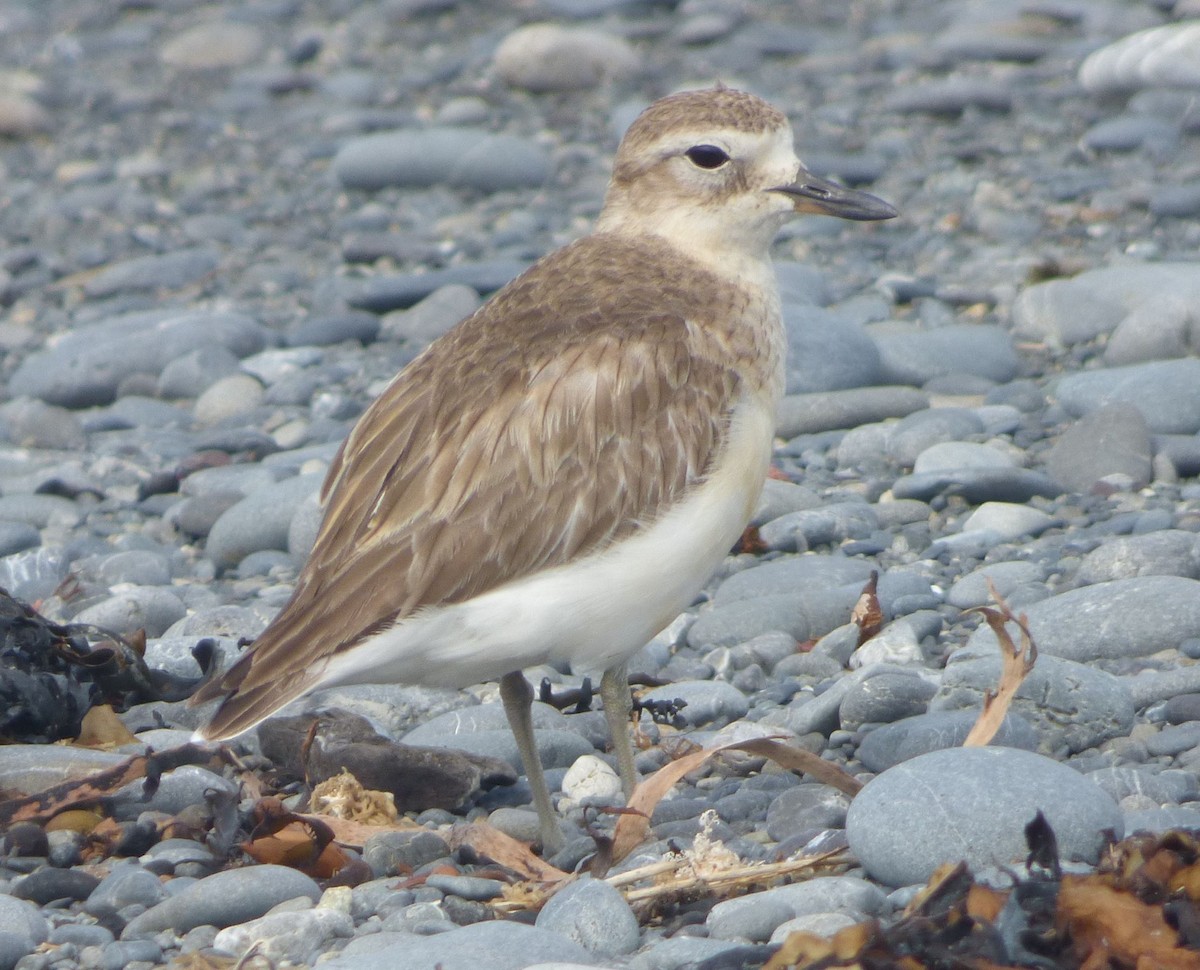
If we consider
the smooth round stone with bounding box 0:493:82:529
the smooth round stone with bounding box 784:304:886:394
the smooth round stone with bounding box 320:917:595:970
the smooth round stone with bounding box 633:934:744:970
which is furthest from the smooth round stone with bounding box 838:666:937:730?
the smooth round stone with bounding box 0:493:82:529

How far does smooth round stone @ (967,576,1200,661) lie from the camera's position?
5676 mm

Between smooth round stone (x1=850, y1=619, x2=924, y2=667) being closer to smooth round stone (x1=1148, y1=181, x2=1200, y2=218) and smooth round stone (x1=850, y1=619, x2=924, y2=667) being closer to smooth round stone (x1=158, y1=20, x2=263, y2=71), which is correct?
smooth round stone (x1=1148, y1=181, x2=1200, y2=218)

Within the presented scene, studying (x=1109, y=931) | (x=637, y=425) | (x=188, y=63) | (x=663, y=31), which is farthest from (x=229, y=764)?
(x=188, y=63)

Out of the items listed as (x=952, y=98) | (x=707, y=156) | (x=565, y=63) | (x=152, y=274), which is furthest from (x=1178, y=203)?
(x=152, y=274)

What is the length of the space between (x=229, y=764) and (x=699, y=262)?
2018 mm

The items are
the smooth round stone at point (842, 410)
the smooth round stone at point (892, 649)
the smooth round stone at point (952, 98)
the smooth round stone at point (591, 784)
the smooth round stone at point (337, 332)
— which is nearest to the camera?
the smooth round stone at point (591, 784)

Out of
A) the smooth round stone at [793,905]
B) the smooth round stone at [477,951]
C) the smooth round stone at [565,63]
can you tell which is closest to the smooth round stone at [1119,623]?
the smooth round stone at [793,905]

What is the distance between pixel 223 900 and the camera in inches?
173

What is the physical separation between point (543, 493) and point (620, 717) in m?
0.70

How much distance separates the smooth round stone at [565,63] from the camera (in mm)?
13977

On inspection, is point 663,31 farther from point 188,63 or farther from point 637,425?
point 637,425

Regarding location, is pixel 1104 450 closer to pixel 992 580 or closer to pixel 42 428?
pixel 992 580

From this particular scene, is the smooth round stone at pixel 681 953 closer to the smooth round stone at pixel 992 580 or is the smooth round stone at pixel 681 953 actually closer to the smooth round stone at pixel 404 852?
the smooth round stone at pixel 404 852

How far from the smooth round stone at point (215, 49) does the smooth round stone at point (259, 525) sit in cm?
905
